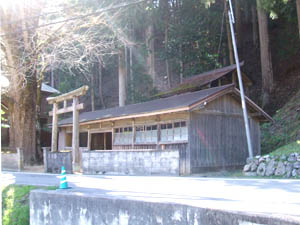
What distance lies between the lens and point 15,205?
10.0 m

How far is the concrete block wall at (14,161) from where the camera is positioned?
61.4 feet

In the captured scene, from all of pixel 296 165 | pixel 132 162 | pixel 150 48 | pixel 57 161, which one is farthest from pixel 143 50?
pixel 296 165

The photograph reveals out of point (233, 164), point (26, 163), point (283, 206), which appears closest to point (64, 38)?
point (26, 163)

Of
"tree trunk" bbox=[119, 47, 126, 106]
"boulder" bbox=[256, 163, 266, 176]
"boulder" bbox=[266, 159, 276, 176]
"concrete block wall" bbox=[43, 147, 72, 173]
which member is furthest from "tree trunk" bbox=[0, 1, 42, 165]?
"tree trunk" bbox=[119, 47, 126, 106]

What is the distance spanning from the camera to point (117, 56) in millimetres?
36188

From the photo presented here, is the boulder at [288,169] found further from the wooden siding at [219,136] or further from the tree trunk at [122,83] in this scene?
the tree trunk at [122,83]

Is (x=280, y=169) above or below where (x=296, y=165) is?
below

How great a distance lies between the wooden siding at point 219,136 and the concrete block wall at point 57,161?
246 inches

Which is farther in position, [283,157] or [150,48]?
[150,48]

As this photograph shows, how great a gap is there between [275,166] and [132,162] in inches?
251

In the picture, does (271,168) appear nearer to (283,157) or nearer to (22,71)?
(283,157)

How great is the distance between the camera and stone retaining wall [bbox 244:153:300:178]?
13.0 metres

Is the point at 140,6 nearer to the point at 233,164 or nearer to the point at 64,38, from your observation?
Answer: the point at 64,38

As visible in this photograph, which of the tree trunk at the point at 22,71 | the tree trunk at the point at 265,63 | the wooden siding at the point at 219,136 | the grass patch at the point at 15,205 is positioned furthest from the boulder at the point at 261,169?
the tree trunk at the point at 265,63
